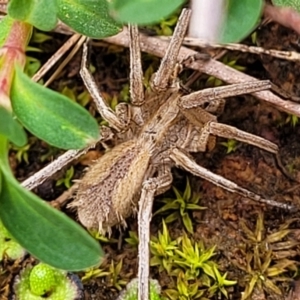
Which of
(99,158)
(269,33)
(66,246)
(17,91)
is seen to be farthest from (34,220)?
(269,33)

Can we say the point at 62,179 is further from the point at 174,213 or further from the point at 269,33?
the point at 269,33

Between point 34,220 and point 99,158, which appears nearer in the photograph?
point 34,220

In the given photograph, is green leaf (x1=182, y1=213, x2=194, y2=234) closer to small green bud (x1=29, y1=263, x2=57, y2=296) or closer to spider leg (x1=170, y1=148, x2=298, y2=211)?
spider leg (x1=170, y1=148, x2=298, y2=211)

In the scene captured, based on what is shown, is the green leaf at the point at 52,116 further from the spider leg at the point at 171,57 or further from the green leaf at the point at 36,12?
the spider leg at the point at 171,57

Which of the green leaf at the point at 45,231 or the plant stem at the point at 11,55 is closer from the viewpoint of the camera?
the green leaf at the point at 45,231

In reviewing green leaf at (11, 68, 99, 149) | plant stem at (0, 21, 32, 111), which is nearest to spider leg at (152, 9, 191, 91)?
plant stem at (0, 21, 32, 111)

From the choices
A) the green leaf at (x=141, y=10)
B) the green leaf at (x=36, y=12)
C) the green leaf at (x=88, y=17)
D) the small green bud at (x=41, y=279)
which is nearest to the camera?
the green leaf at (x=141, y=10)

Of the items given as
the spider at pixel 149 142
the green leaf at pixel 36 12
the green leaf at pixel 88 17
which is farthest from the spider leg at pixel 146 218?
the green leaf at pixel 36 12
